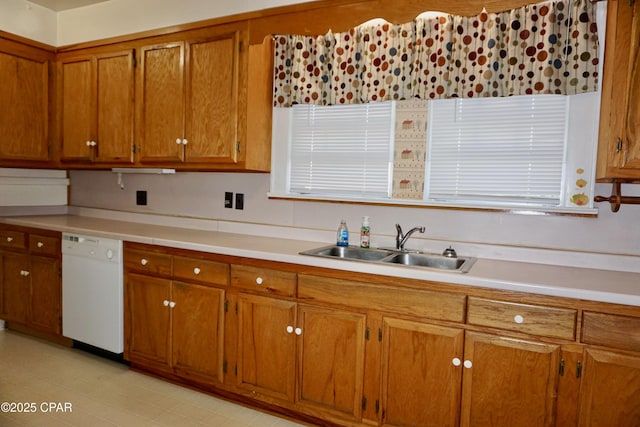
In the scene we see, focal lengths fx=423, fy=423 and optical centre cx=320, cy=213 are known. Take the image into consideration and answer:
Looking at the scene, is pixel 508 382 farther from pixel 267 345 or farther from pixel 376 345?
pixel 267 345

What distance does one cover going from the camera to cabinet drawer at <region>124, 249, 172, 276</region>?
261cm

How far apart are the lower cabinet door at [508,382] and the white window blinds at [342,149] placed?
3.56ft

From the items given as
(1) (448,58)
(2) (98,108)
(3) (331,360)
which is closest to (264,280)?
(3) (331,360)

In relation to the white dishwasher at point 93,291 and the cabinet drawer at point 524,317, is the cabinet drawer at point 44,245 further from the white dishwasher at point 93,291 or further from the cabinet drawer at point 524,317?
the cabinet drawer at point 524,317

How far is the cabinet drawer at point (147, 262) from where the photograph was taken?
8.56ft

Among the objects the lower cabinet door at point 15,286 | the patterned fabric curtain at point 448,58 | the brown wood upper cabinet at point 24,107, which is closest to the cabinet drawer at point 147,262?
the lower cabinet door at point 15,286

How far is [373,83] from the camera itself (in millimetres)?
2406

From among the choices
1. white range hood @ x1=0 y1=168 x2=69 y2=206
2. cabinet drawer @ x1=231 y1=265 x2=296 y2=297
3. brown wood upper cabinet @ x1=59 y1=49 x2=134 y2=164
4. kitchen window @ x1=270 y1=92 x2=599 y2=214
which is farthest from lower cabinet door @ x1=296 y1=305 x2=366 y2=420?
white range hood @ x1=0 y1=168 x2=69 y2=206

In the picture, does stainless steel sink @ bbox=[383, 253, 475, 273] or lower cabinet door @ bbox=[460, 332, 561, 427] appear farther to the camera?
stainless steel sink @ bbox=[383, 253, 475, 273]

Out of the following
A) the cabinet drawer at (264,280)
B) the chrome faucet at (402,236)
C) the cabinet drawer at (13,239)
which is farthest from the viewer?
the cabinet drawer at (13,239)

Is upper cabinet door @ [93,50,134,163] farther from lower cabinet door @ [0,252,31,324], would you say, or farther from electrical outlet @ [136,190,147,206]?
lower cabinet door @ [0,252,31,324]

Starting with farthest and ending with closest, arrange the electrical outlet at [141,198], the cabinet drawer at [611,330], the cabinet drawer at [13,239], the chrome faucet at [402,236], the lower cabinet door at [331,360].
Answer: the electrical outlet at [141,198] → the cabinet drawer at [13,239] → the chrome faucet at [402,236] → the lower cabinet door at [331,360] → the cabinet drawer at [611,330]

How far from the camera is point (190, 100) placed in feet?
9.35

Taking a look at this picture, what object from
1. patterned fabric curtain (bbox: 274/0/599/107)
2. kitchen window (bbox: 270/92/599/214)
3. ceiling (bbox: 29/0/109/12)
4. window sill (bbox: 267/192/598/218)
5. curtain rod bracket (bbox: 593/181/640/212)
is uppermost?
ceiling (bbox: 29/0/109/12)
